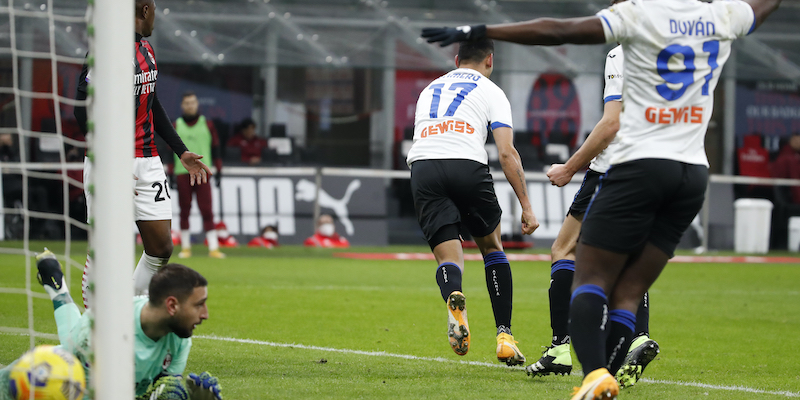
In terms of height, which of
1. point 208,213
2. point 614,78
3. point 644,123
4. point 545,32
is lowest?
point 208,213

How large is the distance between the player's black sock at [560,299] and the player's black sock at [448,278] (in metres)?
0.54

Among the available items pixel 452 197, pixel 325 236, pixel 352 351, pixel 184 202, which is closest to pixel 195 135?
pixel 184 202

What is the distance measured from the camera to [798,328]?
7.80 m

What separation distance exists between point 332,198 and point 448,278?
10.8 meters

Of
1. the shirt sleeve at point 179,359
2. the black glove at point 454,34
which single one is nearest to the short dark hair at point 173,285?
the shirt sleeve at point 179,359

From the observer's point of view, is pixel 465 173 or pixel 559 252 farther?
pixel 465 173

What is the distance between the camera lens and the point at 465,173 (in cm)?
558

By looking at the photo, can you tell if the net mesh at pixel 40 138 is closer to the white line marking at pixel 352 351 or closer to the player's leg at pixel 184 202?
the player's leg at pixel 184 202

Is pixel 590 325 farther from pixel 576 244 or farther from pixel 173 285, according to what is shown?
pixel 173 285

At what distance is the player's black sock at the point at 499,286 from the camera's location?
560 cm

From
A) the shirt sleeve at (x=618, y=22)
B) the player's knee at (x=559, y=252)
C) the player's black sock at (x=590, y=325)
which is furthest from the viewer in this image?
the player's knee at (x=559, y=252)

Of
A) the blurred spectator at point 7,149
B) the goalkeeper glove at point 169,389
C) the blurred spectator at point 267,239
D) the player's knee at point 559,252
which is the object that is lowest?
the blurred spectator at point 267,239

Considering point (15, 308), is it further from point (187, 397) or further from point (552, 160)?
point (552, 160)

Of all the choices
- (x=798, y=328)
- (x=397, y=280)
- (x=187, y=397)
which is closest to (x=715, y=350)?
(x=798, y=328)
